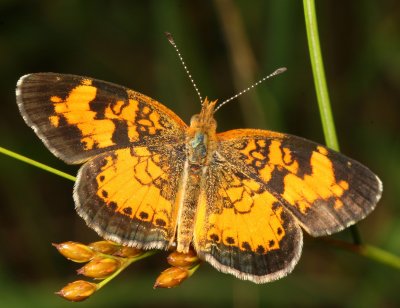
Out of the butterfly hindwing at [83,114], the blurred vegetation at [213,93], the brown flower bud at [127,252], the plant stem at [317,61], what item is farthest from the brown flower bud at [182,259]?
the blurred vegetation at [213,93]

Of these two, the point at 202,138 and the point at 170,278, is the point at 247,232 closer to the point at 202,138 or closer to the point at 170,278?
the point at 170,278

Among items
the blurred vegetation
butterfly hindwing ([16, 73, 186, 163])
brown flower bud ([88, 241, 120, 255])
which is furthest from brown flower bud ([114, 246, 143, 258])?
the blurred vegetation

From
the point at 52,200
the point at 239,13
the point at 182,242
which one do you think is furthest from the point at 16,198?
the point at 182,242

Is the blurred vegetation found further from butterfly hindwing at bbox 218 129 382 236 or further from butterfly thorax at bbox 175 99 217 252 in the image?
butterfly hindwing at bbox 218 129 382 236

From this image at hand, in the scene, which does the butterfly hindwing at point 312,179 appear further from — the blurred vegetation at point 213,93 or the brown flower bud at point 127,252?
the blurred vegetation at point 213,93

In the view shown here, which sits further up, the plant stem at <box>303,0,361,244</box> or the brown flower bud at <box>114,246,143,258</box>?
the plant stem at <box>303,0,361,244</box>

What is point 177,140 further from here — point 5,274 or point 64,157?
point 5,274
